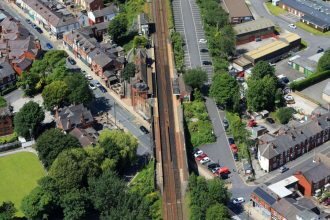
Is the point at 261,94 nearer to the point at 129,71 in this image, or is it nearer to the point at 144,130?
the point at 144,130

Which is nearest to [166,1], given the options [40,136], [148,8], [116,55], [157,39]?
[148,8]

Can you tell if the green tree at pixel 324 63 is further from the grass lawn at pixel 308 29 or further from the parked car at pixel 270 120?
the parked car at pixel 270 120

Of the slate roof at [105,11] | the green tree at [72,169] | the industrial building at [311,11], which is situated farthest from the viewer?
the slate roof at [105,11]

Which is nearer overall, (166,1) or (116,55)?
(116,55)

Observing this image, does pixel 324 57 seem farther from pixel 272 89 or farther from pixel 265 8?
pixel 265 8

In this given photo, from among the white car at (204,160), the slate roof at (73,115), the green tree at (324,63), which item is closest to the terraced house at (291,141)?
the white car at (204,160)
